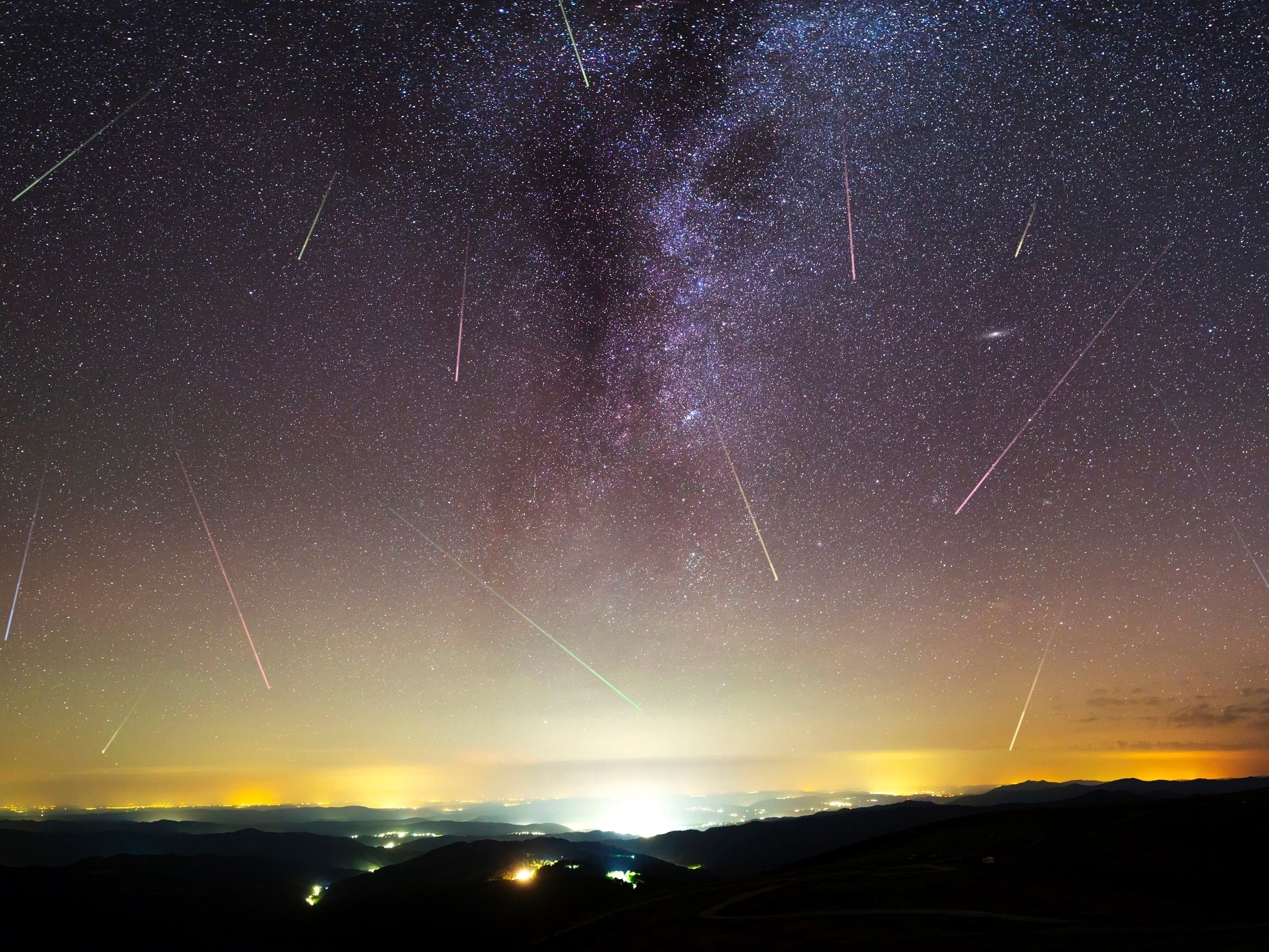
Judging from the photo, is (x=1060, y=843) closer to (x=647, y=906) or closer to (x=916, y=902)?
(x=916, y=902)

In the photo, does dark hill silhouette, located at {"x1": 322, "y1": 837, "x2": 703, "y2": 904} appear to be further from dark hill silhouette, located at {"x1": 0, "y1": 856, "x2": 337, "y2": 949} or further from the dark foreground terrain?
dark hill silhouette, located at {"x1": 0, "y1": 856, "x2": 337, "y2": 949}

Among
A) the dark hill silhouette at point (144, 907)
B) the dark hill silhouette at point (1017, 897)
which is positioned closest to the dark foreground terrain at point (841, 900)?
the dark hill silhouette at point (1017, 897)

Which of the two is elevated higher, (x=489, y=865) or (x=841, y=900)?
(x=841, y=900)

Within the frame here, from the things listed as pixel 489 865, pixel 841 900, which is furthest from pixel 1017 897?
pixel 489 865

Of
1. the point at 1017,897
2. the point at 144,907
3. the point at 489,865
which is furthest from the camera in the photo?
the point at 489,865

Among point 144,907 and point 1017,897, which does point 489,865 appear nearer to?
point 144,907

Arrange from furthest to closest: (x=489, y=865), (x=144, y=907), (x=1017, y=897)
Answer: (x=489, y=865), (x=144, y=907), (x=1017, y=897)

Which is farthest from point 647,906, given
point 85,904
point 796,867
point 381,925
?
point 85,904

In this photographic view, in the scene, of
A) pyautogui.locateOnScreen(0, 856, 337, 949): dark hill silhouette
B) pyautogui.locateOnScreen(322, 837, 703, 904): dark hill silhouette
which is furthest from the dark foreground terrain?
pyautogui.locateOnScreen(322, 837, 703, 904): dark hill silhouette

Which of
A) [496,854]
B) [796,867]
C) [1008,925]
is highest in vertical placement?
[1008,925]
